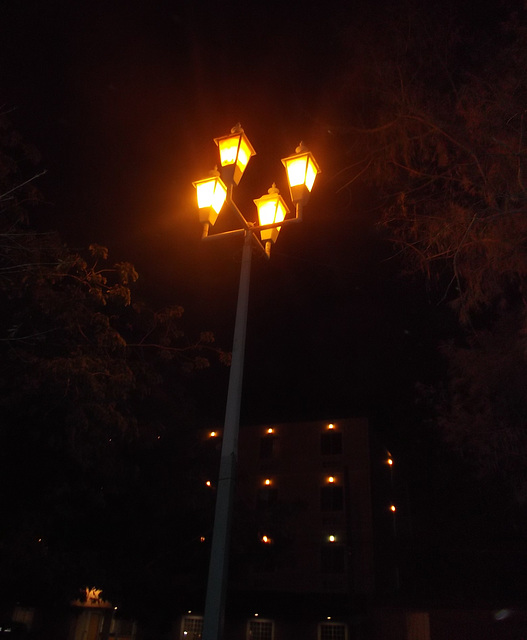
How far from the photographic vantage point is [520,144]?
687cm

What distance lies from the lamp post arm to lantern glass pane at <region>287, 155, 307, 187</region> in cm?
195

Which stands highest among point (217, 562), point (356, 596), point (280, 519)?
point (280, 519)

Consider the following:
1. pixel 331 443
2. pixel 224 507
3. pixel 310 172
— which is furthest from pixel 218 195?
pixel 331 443

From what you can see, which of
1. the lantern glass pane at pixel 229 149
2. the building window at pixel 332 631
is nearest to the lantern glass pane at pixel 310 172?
the lantern glass pane at pixel 229 149

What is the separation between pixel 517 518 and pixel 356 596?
946 cm

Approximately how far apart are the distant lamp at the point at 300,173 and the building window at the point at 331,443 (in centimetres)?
2360

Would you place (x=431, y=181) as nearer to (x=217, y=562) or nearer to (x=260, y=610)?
(x=217, y=562)

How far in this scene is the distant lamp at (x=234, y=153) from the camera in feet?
23.1

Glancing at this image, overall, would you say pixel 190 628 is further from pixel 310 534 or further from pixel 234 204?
pixel 234 204

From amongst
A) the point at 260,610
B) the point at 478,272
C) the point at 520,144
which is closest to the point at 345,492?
the point at 260,610

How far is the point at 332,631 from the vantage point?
24891 mm

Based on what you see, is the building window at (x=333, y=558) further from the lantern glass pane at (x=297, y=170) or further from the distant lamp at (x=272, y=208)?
the lantern glass pane at (x=297, y=170)

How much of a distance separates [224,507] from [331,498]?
24.3 m

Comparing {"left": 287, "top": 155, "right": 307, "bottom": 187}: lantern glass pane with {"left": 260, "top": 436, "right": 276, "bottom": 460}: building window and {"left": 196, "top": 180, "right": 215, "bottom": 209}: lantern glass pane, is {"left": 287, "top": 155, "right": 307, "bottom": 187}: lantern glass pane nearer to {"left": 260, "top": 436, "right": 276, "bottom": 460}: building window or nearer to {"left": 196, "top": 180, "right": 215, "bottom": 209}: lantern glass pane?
{"left": 196, "top": 180, "right": 215, "bottom": 209}: lantern glass pane
